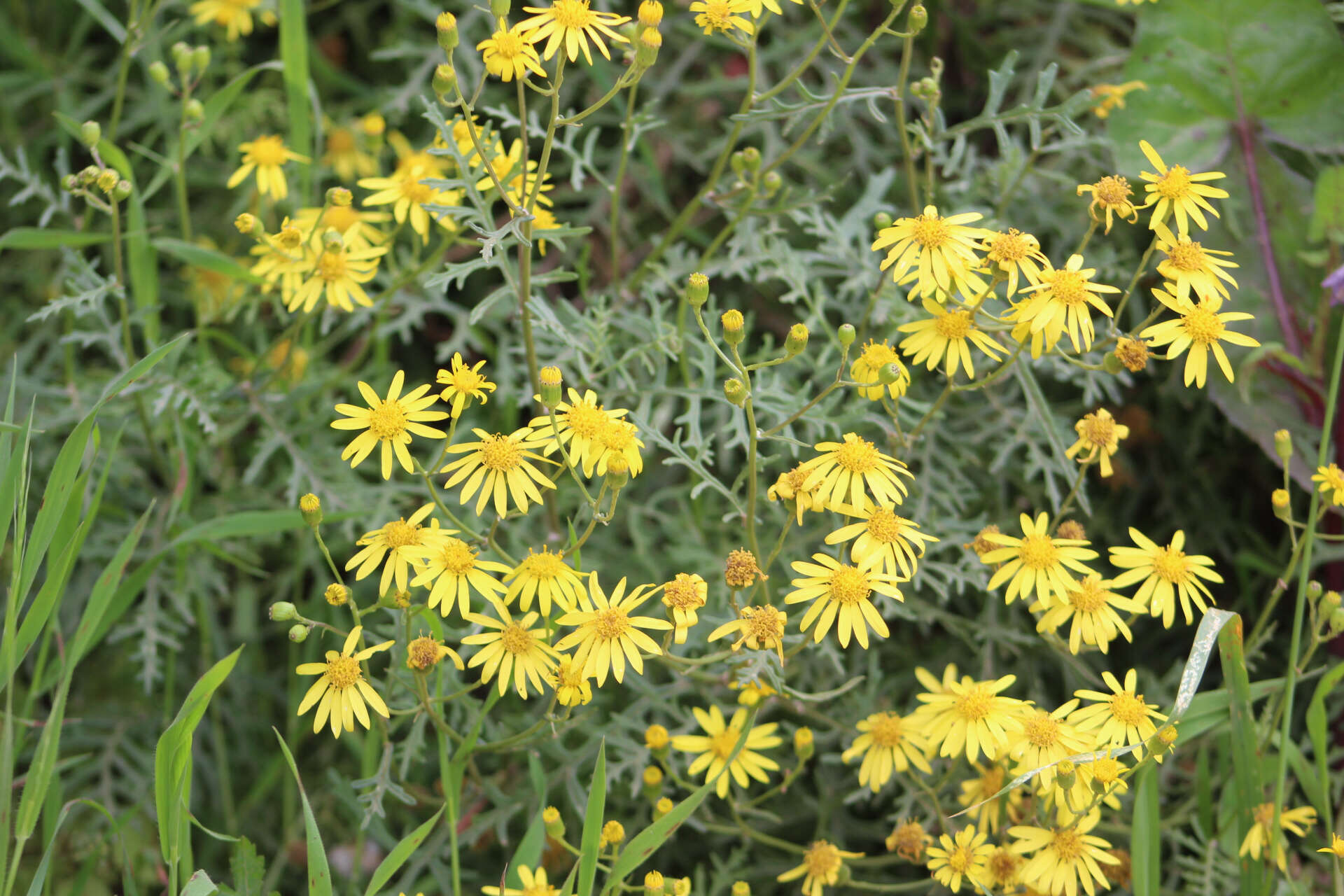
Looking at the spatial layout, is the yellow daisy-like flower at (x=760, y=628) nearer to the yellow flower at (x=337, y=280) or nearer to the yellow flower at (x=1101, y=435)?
the yellow flower at (x=1101, y=435)

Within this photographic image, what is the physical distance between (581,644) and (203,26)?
1.96m

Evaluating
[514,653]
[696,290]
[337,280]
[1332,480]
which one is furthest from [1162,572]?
[337,280]

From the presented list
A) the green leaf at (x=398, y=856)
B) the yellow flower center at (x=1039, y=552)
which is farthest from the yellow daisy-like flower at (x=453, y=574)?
the yellow flower center at (x=1039, y=552)

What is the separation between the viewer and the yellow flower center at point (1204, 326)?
1337 millimetres

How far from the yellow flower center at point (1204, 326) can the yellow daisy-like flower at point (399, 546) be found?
2.97 ft

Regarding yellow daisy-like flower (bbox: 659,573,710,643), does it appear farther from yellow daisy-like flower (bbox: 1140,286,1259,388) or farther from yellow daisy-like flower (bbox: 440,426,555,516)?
yellow daisy-like flower (bbox: 1140,286,1259,388)

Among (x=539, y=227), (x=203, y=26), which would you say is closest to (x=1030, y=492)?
(x=539, y=227)

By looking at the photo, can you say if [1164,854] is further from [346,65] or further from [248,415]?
[346,65]

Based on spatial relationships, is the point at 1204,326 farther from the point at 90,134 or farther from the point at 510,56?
the point at 90,134

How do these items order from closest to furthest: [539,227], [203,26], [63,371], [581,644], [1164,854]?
[581,644] → [539,227] → [1164,854] → [63,371] → [203,26]

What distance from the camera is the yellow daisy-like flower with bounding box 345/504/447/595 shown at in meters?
1.28

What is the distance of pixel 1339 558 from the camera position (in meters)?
1.97

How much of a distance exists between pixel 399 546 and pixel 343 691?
18 cm

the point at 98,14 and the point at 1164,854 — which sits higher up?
the point at 98,14
